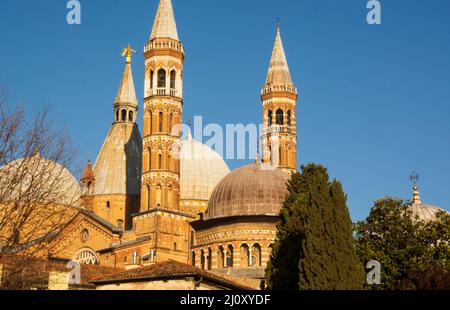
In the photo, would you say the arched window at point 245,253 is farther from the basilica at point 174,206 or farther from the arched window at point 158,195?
the arched window at point 158,195

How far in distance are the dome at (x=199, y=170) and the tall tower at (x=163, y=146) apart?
919cm

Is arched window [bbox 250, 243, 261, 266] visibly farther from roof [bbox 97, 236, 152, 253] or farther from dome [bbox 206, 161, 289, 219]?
roof [bbox 97, 236, 152, 253]

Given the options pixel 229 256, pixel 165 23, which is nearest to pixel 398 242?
pixel 229 256

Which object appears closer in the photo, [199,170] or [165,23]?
[165,23]

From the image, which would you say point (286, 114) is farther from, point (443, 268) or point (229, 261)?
point (443, 268)

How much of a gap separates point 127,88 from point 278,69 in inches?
564

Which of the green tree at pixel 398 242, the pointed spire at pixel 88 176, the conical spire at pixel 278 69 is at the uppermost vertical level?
the conical spire at pixel 278 69

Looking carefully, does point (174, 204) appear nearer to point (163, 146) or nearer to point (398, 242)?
point (163, 146)

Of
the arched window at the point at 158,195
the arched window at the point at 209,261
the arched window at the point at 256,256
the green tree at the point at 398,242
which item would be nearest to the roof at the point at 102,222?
the arched window at the point at 158,195

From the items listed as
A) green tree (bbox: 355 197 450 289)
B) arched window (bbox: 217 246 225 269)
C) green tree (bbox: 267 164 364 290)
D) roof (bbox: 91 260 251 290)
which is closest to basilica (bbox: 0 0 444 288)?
arched window (bbox: 217 246 225 269)

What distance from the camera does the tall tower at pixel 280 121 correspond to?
6078cm

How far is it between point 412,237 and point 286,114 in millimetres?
27234

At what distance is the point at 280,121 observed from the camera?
204 feet
